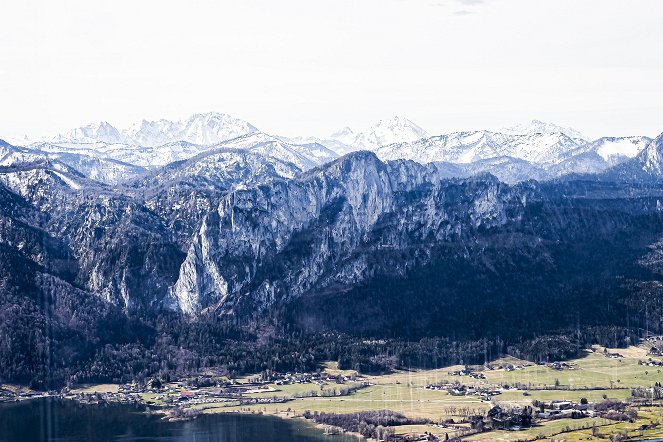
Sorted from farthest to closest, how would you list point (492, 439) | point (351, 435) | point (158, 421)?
point (158, 421)
point (351, 435)
point (492, 439)

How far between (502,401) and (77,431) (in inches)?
2661

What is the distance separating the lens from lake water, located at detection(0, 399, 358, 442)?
178 m

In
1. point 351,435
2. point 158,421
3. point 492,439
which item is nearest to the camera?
point 492,439

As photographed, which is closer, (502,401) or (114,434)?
(114,434)

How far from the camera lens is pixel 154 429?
188 m

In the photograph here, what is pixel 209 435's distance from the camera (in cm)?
18075

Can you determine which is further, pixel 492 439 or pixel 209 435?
pixel 209 435

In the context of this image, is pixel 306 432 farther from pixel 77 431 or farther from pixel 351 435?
pixel 77 431

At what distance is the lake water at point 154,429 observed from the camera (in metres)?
178

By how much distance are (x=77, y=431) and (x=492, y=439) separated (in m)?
62.9

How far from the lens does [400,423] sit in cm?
18550

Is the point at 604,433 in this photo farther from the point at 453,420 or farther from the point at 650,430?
the point at 453,420

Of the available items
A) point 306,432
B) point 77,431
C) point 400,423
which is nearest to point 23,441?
point 77,431

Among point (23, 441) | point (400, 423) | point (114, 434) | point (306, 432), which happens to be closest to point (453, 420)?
point (400, 423)
